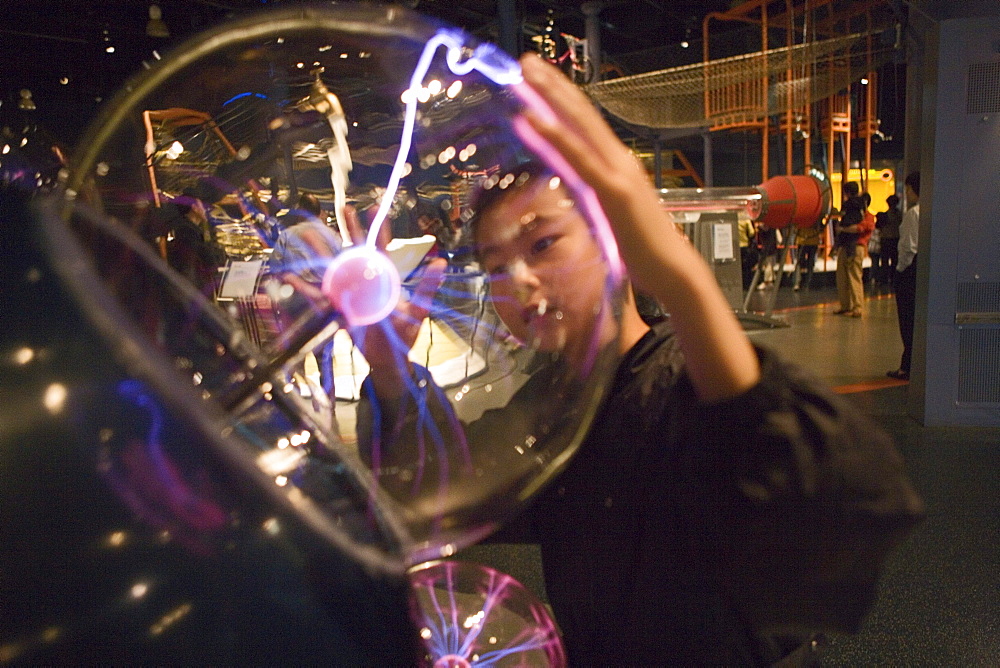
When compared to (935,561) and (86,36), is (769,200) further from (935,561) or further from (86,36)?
(86,36)

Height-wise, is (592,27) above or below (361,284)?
above

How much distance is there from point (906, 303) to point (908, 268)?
0.76 feet

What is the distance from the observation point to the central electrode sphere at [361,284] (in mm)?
494

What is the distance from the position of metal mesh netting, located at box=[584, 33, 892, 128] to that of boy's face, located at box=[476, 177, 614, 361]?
17.4 feet

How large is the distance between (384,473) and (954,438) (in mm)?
3608

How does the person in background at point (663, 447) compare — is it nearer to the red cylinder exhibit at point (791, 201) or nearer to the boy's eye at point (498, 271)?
the boy's eye at point (498, 271)

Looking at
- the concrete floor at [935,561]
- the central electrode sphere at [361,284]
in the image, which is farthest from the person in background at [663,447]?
the concrete floor at [935,561]

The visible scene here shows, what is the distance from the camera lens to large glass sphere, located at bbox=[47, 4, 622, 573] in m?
0.39

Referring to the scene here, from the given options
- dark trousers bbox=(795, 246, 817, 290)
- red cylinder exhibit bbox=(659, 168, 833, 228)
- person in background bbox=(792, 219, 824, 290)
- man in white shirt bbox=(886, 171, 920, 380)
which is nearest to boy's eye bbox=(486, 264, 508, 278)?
man in white shirt bbox=(886, 171, 920, 380)

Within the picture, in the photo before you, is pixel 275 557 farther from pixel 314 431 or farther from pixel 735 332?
pixel 735 332

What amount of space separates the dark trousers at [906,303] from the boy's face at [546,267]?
14.3 ft

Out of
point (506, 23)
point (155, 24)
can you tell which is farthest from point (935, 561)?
point (155, 24)

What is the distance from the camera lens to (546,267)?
21.7 inches

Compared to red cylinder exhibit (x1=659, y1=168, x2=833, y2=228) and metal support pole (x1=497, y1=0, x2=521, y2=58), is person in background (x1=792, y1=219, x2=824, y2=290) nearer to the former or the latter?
red cylinder exhibit (x1=659, y1=168, x2=833, y2=228)
